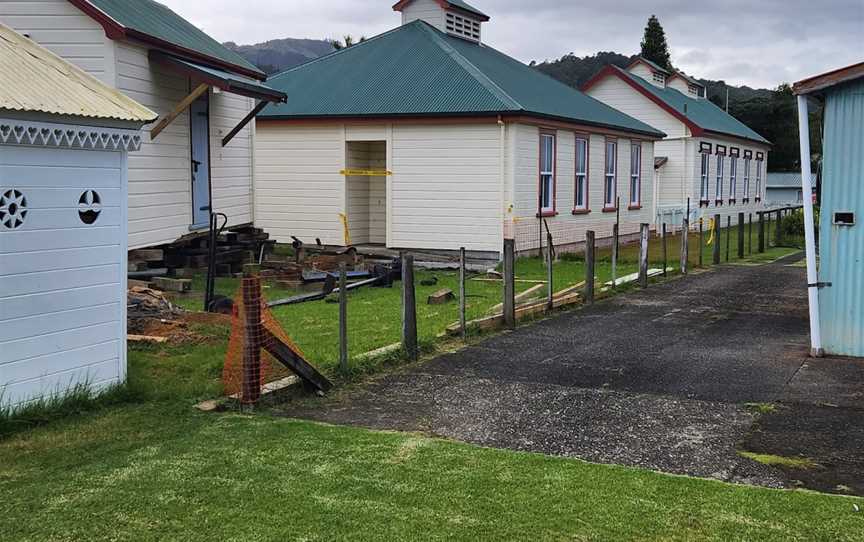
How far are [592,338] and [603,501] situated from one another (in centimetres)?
652

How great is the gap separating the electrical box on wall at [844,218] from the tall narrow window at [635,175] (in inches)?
784

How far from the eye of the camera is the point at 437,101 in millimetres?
22438

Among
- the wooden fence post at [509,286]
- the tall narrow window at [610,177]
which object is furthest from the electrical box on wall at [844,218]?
the tall narrow window at [610,177]

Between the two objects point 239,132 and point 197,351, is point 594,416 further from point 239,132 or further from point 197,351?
point 239,132

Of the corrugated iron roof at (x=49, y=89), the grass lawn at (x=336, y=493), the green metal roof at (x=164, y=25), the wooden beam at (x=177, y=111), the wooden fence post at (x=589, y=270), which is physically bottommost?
the grass lawn at (x=336, y=493)

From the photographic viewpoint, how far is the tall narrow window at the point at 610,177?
2827 centimetres

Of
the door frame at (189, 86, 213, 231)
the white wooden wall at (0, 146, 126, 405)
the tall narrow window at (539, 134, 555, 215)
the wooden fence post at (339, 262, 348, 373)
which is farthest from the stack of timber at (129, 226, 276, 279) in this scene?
the white wooden wall at (0, 146, 126, 405)

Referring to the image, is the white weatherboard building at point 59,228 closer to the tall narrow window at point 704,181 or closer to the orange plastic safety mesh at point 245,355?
the orange plastic safety mesh at point 245,355

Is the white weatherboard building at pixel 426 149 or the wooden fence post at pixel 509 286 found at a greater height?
the white weatherboard building at pixel 426 149

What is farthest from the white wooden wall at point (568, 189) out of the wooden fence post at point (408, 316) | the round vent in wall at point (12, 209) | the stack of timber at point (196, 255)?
the round vent in wall at point (12, 209)

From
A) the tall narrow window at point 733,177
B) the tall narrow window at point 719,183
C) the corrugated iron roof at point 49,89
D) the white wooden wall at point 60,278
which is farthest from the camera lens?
the tall narrow window at point 733,177

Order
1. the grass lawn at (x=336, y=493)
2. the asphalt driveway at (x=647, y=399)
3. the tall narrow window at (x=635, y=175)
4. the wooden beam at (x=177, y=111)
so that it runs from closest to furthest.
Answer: the grass lawn at (x=336, y=493) → the asphalt driveway at (x=647, y=399) → the wooden beam at (x=177, y=111) → the tall narrow window at (x=635, y=175)

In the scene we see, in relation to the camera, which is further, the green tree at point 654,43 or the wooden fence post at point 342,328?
the green tree at point 654,43

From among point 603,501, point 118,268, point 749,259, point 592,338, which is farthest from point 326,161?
point 603,501
